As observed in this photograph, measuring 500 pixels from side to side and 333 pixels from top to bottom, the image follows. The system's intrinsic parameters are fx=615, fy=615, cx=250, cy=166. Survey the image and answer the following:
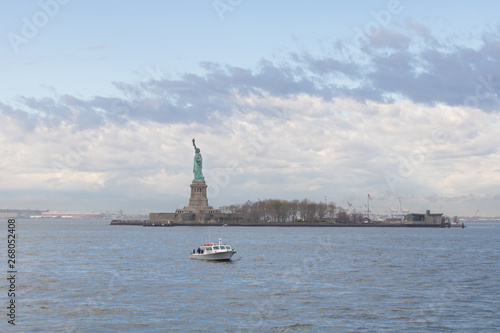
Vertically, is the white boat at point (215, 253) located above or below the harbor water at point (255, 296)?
Result: above

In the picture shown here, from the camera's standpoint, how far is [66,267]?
79.2m

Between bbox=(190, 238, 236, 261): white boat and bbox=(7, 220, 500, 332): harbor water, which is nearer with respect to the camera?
bbox=(7, 220, 500, 332): harbor water

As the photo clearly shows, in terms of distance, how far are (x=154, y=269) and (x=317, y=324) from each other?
37800mm

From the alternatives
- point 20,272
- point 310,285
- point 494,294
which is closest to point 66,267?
point 20,272

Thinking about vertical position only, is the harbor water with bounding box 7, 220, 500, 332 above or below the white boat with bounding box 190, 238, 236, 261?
below

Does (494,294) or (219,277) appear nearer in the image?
(494,294)

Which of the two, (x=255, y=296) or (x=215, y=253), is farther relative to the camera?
(x=215, y=253)

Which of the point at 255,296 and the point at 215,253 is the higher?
the point at 215,253

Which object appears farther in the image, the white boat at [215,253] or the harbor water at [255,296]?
the white boat at [215,253]

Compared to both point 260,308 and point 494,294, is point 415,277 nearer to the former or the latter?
point 494,294

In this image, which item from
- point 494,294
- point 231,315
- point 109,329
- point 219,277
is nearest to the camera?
point 109,329

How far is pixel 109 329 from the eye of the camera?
41250 millimetres

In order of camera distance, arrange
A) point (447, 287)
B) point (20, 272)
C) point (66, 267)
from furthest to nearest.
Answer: point (66, 267) → point (20, 272) → point (447, 287)

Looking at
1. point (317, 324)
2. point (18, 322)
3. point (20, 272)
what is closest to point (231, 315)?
point (317, 324)
